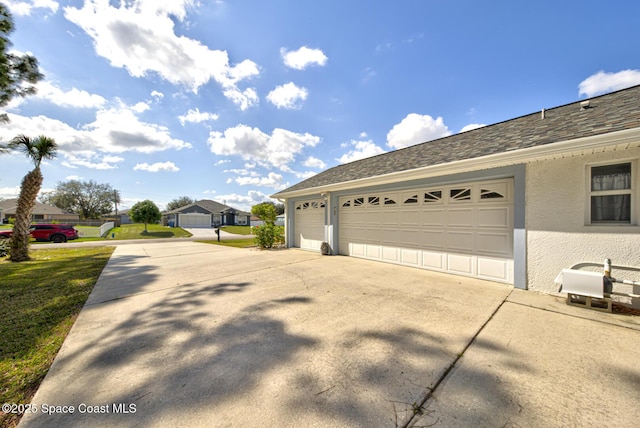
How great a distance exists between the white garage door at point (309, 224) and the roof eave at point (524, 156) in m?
3.12

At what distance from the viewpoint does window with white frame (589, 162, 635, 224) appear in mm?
4055

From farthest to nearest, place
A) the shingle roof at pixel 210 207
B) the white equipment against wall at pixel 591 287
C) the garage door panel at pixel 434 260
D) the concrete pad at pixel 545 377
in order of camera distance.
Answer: the shingle roof at pixel 210 207 < the garage door panel at pixel 434 260 < the white equipment against wall at pixel 591 287 < the concrete pad at pixel 545 377

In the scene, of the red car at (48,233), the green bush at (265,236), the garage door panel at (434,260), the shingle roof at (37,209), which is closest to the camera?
the garage door panel at (434,260)

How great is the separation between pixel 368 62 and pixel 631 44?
6.96m

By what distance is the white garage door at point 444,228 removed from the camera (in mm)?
5457

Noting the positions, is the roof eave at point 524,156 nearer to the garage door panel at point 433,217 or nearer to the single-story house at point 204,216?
the garage door panel at point 433,217

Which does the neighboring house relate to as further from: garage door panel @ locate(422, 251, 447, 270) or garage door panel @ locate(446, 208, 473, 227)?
garage door panel @ locate(446, 208, 473, 227)

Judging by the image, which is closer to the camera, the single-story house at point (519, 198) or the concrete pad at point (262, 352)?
the concrete pad at point (262, 352)

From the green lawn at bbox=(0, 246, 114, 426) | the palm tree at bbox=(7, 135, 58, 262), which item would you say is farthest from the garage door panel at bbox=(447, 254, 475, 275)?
the palm tree at bbox=(7, 135, 58, 262)

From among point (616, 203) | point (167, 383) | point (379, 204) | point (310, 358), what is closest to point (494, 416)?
point (310, 358)

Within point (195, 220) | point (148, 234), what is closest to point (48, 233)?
point (148, 234)

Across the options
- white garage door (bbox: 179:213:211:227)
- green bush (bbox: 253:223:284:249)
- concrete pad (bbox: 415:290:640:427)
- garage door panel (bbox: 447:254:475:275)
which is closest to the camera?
concrete pad (bbox: 415:290:640:427)

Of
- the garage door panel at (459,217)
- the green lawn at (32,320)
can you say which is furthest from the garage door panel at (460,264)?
the green lawn at (32,320)

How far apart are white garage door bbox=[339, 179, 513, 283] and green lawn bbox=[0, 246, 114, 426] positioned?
7.33m
